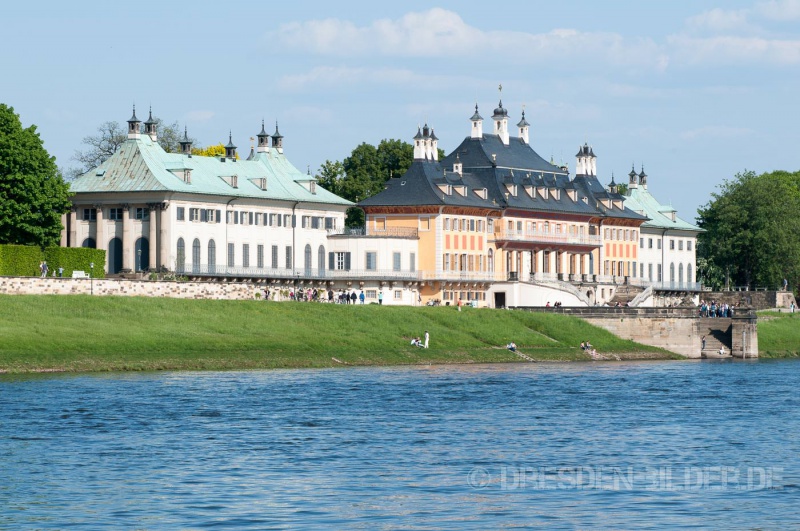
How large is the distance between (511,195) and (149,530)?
352 ft

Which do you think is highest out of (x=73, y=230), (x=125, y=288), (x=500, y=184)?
(x=500, y=184)

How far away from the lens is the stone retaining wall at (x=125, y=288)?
299ft

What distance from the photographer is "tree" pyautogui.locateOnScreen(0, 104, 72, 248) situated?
10344cm

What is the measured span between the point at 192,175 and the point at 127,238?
6.97 meters

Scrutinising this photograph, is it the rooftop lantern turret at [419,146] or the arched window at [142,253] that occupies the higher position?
the rooftop lantern turret at [419,146]

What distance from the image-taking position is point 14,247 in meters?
101

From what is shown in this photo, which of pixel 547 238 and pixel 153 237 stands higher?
pixel 547 238

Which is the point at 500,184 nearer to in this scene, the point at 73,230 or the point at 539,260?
the point at 539,260

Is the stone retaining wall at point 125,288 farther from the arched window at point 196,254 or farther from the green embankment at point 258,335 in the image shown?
the arched window at point 196,254

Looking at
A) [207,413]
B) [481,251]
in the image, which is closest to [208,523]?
[207,413]

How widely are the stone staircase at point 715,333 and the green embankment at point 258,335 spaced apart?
16.1 feet

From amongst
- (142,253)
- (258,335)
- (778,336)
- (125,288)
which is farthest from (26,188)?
(778,336)

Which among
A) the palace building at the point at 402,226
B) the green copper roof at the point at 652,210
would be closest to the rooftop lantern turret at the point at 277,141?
the palace building at the point at 402,226

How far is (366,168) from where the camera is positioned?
15050 centimetres
